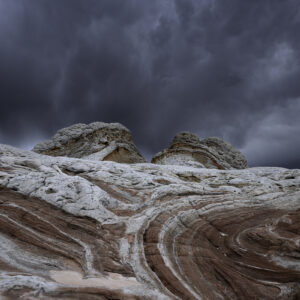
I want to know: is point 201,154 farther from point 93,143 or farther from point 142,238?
point 142,238

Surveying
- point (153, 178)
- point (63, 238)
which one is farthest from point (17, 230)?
point (153, 178)

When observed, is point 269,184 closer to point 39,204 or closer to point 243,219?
point 243,219

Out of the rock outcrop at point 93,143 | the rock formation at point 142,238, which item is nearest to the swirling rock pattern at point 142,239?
the rock formation at point 142,238

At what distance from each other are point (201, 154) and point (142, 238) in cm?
2382

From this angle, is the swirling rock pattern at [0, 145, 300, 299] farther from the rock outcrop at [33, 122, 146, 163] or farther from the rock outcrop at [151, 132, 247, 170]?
the rock outcrop at [151, 132, 247, 170]

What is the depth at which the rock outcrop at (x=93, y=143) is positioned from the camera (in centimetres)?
2731

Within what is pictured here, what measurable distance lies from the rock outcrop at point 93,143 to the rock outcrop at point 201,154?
4.69 m

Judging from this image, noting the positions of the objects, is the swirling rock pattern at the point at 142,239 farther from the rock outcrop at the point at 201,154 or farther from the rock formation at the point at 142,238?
the rock outcrop at the point at 201,154

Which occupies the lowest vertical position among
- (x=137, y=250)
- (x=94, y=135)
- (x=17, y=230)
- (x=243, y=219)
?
(x=137, y=250)

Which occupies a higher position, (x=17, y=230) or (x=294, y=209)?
(x=294, y=209)

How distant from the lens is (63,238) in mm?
6188

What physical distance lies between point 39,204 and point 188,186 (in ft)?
21.3

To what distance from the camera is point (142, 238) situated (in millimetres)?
6605

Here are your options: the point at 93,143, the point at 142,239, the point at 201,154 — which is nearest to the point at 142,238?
the point at 142,239
